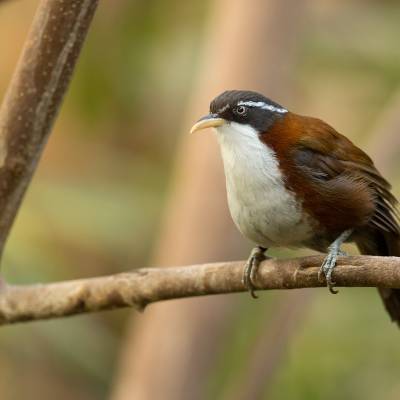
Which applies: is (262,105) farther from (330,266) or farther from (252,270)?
(330,266)

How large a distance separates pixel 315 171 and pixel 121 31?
153 inches

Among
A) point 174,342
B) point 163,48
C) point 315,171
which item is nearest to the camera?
point 315,171

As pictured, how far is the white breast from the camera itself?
3.83 metres

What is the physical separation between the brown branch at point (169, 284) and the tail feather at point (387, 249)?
1.84 ft

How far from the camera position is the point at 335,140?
13.3 ft

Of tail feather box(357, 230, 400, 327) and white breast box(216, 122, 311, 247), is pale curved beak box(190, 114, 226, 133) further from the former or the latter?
tail feather box(357, 230, 400, 327)

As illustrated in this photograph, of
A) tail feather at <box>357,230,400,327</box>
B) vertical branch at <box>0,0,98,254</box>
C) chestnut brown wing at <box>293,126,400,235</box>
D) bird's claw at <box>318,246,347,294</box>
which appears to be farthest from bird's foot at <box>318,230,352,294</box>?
vertical branch at <box>0,0,98,254</box>

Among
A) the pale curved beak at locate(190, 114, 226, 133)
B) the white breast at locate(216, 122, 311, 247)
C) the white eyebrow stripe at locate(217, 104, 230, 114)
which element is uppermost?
the white eyebrow stripe at locate(217, 104, 230, 114)

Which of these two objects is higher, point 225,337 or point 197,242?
point 197,242

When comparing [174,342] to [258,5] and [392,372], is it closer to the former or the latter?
[392,372]

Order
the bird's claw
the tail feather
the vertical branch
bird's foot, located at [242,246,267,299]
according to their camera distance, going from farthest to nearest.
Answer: the tail feather → bird's foot, located at [242,246,267,299] → the vertical branch → the bird's claw

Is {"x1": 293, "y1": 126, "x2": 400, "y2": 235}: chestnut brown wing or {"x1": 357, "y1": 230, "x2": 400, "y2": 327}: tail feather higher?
{"x1": 293, "y1": 126, "x2": 400, "y2": 235}: chestnut brown wing

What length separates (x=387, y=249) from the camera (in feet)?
13.9

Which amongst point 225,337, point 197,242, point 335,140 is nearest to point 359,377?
point 225,337
